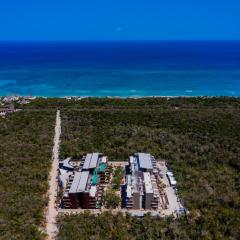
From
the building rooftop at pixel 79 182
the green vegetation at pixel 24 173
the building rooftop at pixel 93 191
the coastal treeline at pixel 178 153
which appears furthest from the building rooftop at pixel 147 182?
the green vegetation at pixel 24 173

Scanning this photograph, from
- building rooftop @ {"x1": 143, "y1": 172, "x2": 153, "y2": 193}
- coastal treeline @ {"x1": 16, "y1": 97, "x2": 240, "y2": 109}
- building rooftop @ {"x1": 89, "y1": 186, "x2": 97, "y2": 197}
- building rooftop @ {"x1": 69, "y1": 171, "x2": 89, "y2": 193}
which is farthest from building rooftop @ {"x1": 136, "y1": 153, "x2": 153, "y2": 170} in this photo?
coastal treeline @ {"x1": 16, "y1": 97, "x2": 240, "y2": 109}

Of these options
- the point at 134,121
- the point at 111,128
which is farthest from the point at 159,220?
the point at 134,121

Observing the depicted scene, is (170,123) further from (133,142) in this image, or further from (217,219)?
(217,219)

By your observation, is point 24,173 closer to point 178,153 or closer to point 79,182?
point 79,182

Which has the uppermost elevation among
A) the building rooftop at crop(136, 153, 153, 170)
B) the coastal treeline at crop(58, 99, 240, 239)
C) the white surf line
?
the building rooftop at crop(136, 153, 153, 170)

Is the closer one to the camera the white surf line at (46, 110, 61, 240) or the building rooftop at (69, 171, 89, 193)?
the white surf line at (46, 110, 61, 240)

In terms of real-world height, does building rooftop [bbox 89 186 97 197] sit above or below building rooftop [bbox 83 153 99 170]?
below

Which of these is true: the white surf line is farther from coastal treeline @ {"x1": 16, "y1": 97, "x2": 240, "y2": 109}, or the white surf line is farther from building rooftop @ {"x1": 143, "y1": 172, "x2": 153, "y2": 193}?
coastal treeline @ {"x1": 16, "y1": 97, "x2": 240, "y2": 109}
